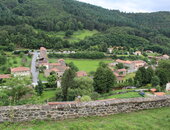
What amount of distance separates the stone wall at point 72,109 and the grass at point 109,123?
26 centimetres

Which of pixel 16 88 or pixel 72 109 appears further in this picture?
pixel 16 88

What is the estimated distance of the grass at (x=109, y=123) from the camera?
21.3ft

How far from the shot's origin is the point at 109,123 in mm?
6832

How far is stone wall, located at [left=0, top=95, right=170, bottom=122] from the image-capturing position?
695 centimetres

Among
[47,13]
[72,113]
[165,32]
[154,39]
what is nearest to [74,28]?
[47,13]

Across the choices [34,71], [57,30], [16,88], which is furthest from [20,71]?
[57,30]

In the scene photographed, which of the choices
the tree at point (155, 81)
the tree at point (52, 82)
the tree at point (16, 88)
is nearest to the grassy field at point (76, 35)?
the tree at point (52, 82)

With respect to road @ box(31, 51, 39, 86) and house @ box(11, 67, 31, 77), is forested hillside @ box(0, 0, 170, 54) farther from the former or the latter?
house @ box(11, 67, 31, 77)

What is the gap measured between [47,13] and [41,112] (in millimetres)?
115020

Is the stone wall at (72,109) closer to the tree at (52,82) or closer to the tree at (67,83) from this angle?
the tree at (67,83)

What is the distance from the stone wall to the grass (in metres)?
0.26

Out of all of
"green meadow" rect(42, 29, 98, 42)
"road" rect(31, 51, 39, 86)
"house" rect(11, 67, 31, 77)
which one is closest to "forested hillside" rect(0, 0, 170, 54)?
"green meadow" rect(42, 29, 98, 42)

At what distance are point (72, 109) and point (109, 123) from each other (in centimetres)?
184

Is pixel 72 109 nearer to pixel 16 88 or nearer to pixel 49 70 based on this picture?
pixel 16 88
